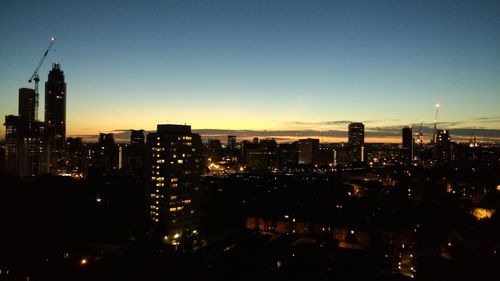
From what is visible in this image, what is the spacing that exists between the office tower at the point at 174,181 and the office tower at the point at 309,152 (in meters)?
41.0

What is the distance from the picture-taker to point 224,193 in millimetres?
23922

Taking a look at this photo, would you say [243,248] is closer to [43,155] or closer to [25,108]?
[43,155]

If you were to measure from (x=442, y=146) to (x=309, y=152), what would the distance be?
64.4 feet

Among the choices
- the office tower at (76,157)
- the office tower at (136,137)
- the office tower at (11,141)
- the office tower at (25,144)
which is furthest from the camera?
the office tower at (136,137)

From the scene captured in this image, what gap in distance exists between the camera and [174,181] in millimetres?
18297

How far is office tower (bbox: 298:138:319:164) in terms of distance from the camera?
59.4 m

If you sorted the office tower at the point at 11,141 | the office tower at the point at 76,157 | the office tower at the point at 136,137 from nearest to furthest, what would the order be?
the office tower at the point at 11,141
the office tower at the point at 76,157
the office tower at the point at 136,137

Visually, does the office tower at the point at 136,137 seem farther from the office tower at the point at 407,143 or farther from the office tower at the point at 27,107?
the office tower at the point at 407,143

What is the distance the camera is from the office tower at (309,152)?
59406 millimetres

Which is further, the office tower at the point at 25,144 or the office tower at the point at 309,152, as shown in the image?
the office tower at the point at 309,152

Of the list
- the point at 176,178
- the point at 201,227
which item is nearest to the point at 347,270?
the point at 201,227

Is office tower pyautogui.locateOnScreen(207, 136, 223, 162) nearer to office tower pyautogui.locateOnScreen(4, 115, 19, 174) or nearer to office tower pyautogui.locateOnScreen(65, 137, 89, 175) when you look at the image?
office tower pyautogui.locateOnScreen(65, 137, 89, 175)

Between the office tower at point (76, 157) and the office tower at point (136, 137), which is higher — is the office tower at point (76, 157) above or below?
below

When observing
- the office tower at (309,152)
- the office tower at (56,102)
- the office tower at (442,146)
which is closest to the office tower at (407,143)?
the office tower at (442,146)
